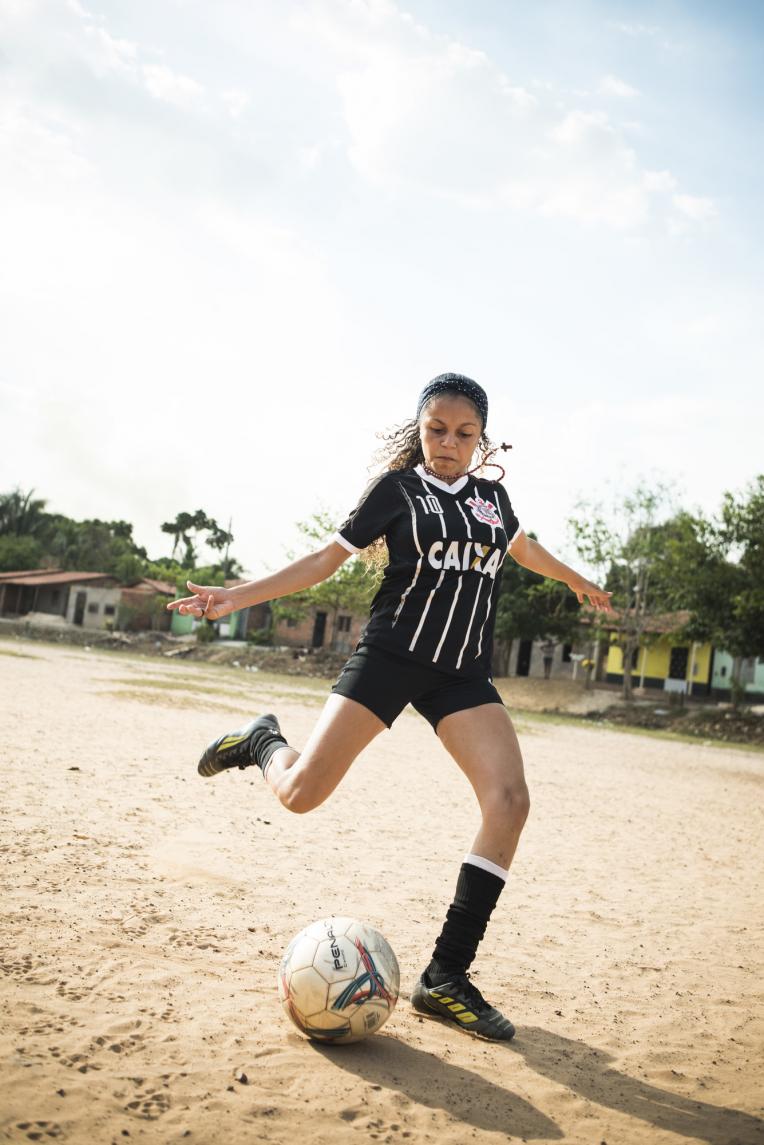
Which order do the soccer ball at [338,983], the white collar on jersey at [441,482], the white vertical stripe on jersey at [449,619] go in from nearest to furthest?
1. the soccer ball at [338,983]
2. the white vertical stripe on jersey at [449,619]
3. the white collar on jersey at [441,482]

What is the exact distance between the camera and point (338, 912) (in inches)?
184

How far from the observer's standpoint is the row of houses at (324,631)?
148 ft

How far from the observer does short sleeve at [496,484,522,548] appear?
155 inches

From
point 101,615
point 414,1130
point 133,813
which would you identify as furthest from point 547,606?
point 414,1130

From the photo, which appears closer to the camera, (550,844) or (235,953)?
(235,953)

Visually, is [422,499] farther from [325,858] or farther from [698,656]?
[698,656]

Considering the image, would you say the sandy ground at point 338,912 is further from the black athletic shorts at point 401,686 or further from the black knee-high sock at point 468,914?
the black athletic shorts at point 401,686

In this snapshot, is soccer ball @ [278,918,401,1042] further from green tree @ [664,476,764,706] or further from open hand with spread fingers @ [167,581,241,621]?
green tree @ [664,476,764,706]

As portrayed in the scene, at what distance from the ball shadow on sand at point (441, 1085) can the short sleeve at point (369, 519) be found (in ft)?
6.32

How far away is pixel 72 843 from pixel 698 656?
43.9 meters

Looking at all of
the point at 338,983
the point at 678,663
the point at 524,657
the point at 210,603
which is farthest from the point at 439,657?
the point at 524,657

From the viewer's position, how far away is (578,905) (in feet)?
18.1

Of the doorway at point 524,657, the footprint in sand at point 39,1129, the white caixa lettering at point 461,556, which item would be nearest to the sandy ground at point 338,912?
the footprint in sand at point 39,1129

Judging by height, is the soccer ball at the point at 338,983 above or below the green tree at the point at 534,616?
→ below
